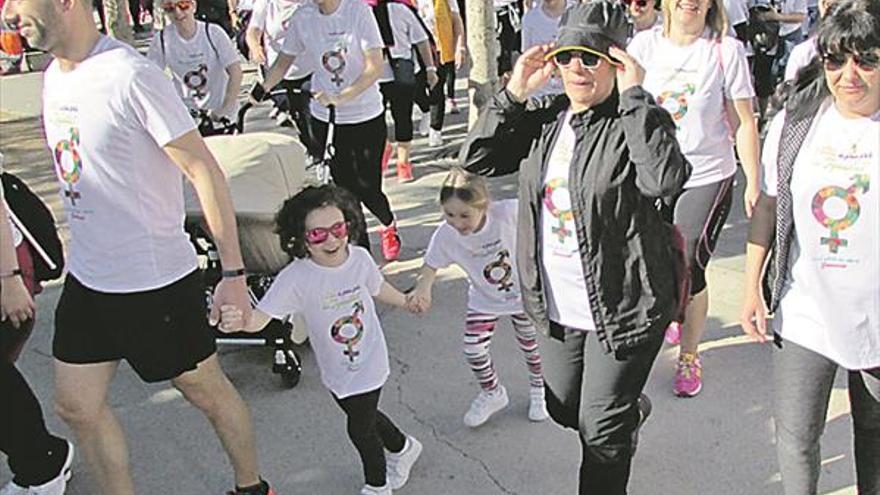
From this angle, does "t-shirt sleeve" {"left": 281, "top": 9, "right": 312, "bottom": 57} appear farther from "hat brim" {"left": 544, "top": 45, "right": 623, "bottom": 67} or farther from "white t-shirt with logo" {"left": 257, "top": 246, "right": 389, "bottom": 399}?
"hat brim" {"left": 544, "top": 45, "right": 623, "bottom": 67}

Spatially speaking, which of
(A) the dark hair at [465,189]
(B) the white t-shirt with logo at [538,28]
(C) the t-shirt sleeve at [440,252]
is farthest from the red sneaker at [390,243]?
(A) the dark hair at [465,189]

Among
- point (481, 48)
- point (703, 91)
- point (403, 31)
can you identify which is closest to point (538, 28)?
point (481, 48)

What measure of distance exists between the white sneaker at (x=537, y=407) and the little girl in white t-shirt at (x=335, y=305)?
844 millimetres

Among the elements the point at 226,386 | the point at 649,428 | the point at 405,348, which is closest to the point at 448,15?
the point at 405,348

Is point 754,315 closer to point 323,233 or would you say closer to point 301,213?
point 323,233

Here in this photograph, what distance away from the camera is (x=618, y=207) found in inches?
117

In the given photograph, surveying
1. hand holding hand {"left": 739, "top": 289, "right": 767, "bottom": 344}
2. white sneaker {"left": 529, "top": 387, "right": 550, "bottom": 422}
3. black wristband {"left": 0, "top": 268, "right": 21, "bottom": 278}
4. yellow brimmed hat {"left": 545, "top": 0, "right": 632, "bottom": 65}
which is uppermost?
yellow brimmed hat {"left": 545, "top": 0, "right": 632, "bottom": 65}

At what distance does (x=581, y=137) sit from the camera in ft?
10.0

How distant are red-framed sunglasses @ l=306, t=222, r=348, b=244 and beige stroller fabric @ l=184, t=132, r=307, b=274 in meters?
1.08

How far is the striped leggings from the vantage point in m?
4.23

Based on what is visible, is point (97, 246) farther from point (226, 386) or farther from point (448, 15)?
point (448, 15)

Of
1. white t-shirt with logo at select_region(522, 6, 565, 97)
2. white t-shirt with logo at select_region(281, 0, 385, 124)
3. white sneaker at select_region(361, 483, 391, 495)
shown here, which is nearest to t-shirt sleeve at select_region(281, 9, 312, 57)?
white t-shirt with logo at select_region(281, 0, 385, 124)

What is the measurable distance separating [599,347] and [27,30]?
1.95 meters

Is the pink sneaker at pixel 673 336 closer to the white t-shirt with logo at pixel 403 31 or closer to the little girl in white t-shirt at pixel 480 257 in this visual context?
the little girl in white t-shirt at pixel 480 257
